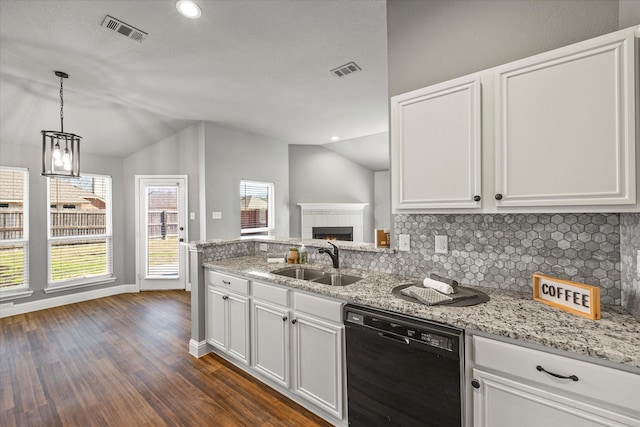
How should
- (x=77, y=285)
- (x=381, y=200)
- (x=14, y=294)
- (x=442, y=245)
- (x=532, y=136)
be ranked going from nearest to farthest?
(x=532, y=136)
(x=442, y=245)
(x=14, y=294)
(x=77, y=285)
(x=381, y=200)

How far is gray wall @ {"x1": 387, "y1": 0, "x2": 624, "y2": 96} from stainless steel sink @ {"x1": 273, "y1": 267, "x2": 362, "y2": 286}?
1.47 metres

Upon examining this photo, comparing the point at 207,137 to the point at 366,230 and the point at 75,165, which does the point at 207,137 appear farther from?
the point at 366,230

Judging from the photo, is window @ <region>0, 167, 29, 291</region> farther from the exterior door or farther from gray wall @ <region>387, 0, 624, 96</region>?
gray wall @ <region>387, 0, 624, 96</region>

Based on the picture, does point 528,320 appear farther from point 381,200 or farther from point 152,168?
point 381,200

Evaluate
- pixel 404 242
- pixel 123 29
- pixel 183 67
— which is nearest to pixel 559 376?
pixel 404 242

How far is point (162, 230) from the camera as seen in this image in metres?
5.18

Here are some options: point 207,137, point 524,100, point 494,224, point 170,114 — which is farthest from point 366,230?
point 524,100

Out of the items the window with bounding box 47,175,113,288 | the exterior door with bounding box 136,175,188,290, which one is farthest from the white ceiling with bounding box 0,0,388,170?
the exterior door with bounding box 136,175,188,290

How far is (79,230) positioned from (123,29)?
3.80 meters

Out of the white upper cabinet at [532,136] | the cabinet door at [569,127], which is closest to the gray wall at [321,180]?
the white upper cabinet at [532,136]

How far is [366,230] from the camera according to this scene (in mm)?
7371

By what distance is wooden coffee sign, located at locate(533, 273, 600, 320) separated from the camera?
49.8 inches

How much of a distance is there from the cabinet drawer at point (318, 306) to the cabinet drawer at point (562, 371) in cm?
76

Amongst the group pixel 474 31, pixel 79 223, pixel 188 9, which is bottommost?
pixel 79 223
